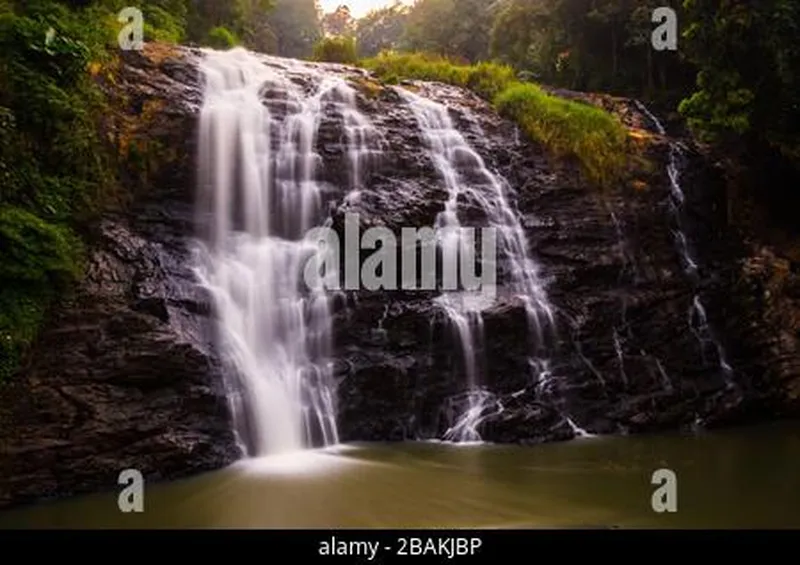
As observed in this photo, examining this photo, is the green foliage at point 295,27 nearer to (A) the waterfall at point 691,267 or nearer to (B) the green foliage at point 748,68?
(A) the waterfall at point 691,267

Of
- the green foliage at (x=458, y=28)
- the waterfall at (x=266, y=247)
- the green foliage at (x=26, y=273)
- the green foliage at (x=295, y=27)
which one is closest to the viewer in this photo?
the green foliage at (x=26, y=273)

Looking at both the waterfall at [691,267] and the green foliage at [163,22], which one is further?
the green foliage at [163,22]

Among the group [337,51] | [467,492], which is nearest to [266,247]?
[467,492]

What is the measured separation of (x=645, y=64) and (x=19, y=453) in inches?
593

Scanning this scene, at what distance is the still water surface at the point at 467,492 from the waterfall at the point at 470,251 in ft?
2.39

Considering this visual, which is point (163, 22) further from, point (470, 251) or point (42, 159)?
point (470, 251)

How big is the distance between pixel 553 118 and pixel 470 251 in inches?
133

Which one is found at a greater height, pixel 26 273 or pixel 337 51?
pixel 337 51

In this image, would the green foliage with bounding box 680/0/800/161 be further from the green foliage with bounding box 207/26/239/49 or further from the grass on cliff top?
the green foliage with bounding box 207/26/239/49

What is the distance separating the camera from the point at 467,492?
690cm

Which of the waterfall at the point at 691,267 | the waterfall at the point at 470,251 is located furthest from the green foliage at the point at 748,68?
the waterfall at the point at 470,251

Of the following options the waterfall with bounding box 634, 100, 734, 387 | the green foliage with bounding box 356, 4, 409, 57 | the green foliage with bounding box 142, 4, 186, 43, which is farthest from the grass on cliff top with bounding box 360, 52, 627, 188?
the green foliage with bounding box 356, 4, 409, 57

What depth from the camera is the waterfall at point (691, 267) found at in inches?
427

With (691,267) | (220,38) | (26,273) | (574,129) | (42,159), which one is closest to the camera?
(26,273)
